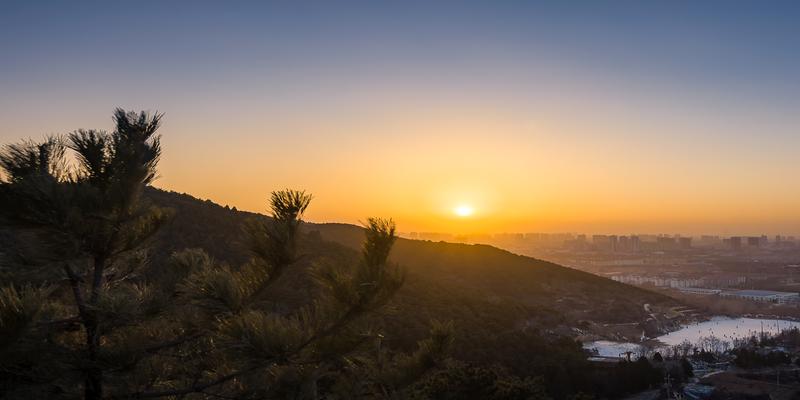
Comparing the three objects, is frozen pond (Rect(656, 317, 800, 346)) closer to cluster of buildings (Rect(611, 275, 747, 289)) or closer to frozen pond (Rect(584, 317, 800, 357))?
frozen pond (Rect(584, 317, 800, 357))

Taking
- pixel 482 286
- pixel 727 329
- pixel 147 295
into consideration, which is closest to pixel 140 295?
pixel 147 295

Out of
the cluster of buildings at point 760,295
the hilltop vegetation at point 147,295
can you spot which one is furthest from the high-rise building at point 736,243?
the hilltop vegetation at point 147,295

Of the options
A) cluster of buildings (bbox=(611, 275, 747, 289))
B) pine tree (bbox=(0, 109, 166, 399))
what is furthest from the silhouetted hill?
cluster of buildings (bbox=(611, 275, 747, 289))

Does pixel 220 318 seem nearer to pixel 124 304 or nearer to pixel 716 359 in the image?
Answer: pixel 124 304

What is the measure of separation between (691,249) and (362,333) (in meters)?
161

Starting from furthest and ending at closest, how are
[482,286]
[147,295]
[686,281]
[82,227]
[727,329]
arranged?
[686,281]
[727,329]
[482,286]
[147,295]
[82,227]

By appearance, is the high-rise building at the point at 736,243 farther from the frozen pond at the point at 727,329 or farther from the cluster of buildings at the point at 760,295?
the frozen pond at the point at 727,329

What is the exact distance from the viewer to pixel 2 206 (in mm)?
2936

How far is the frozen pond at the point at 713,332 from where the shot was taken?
36.6m

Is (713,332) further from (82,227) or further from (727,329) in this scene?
(82,227)

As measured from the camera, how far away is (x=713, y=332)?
50.9 metres

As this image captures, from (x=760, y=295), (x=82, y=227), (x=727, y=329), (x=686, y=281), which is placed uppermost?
(x=82, y=227)

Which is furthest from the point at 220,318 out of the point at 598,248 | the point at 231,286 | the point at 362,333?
the point at 598,248

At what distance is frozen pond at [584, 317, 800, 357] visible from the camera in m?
36.6
